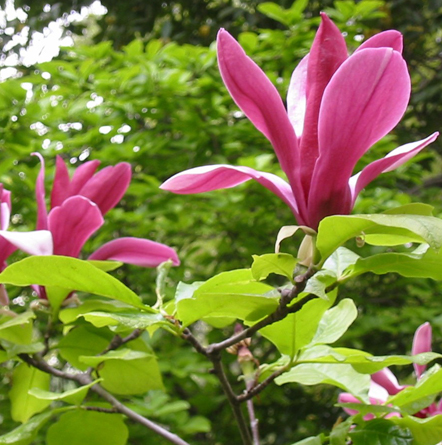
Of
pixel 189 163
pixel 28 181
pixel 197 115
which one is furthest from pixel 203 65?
pixel 28 181

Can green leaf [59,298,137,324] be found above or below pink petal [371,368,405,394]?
above

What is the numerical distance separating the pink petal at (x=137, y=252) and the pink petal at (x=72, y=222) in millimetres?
52

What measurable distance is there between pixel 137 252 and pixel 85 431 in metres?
0.19

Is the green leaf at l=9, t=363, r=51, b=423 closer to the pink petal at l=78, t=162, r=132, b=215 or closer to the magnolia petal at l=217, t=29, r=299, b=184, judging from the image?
the pink petal at l=78, t=162, r=132, b=215

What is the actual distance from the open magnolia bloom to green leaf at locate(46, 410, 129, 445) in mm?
275

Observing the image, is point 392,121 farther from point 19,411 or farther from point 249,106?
point 19,411

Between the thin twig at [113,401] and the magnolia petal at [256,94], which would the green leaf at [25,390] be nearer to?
the thin twig at [113,401]

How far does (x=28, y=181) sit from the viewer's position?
1.36m

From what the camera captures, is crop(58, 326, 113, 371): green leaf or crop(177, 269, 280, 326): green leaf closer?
crop(177, 269, 280, 326): green leaf

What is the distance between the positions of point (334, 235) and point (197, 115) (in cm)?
129

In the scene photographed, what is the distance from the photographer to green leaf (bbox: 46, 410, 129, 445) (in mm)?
537

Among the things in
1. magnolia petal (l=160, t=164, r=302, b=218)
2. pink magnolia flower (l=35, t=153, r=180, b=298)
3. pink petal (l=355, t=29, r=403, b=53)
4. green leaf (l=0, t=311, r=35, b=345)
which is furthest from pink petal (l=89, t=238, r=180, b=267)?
pink petal (l=355, t=29, r=403, b=53)

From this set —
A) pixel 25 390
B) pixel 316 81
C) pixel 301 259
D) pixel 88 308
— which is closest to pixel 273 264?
pixel 301 259

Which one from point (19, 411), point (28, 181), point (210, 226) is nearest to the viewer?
point (19, 411)
